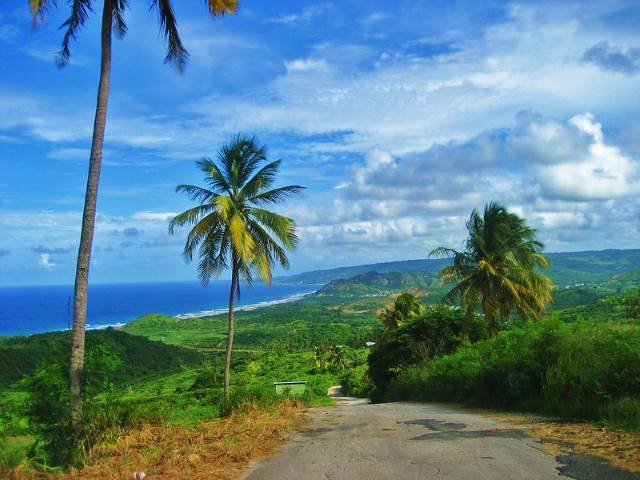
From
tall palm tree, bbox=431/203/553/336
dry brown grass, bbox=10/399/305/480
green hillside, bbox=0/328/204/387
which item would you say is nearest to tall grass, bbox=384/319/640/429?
dry brown grass, bbox=10/399/305/480

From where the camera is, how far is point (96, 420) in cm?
839

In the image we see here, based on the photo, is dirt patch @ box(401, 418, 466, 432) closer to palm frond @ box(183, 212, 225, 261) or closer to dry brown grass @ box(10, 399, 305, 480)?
dry brown grass @ box(10, 399, 305, 480)

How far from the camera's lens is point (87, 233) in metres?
8.73

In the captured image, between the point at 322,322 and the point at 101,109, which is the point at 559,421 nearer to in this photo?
the point at 101,109

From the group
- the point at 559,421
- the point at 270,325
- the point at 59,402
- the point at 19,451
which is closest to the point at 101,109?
→ the point at 59,402

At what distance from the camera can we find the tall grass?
28.0 feet

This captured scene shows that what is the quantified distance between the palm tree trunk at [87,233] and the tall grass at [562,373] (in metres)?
8.02

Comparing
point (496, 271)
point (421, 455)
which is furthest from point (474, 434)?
point (496, 271)

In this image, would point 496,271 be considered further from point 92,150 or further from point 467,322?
point 92,150

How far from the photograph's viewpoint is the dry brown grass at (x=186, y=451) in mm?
6465

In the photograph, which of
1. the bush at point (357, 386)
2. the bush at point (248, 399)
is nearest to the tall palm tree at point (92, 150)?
the bush at point (248, 399)

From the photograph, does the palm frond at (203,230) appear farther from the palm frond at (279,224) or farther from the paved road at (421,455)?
the paved road at (421,455)

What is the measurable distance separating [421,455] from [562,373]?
4408mm

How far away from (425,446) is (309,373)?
2327 inches
